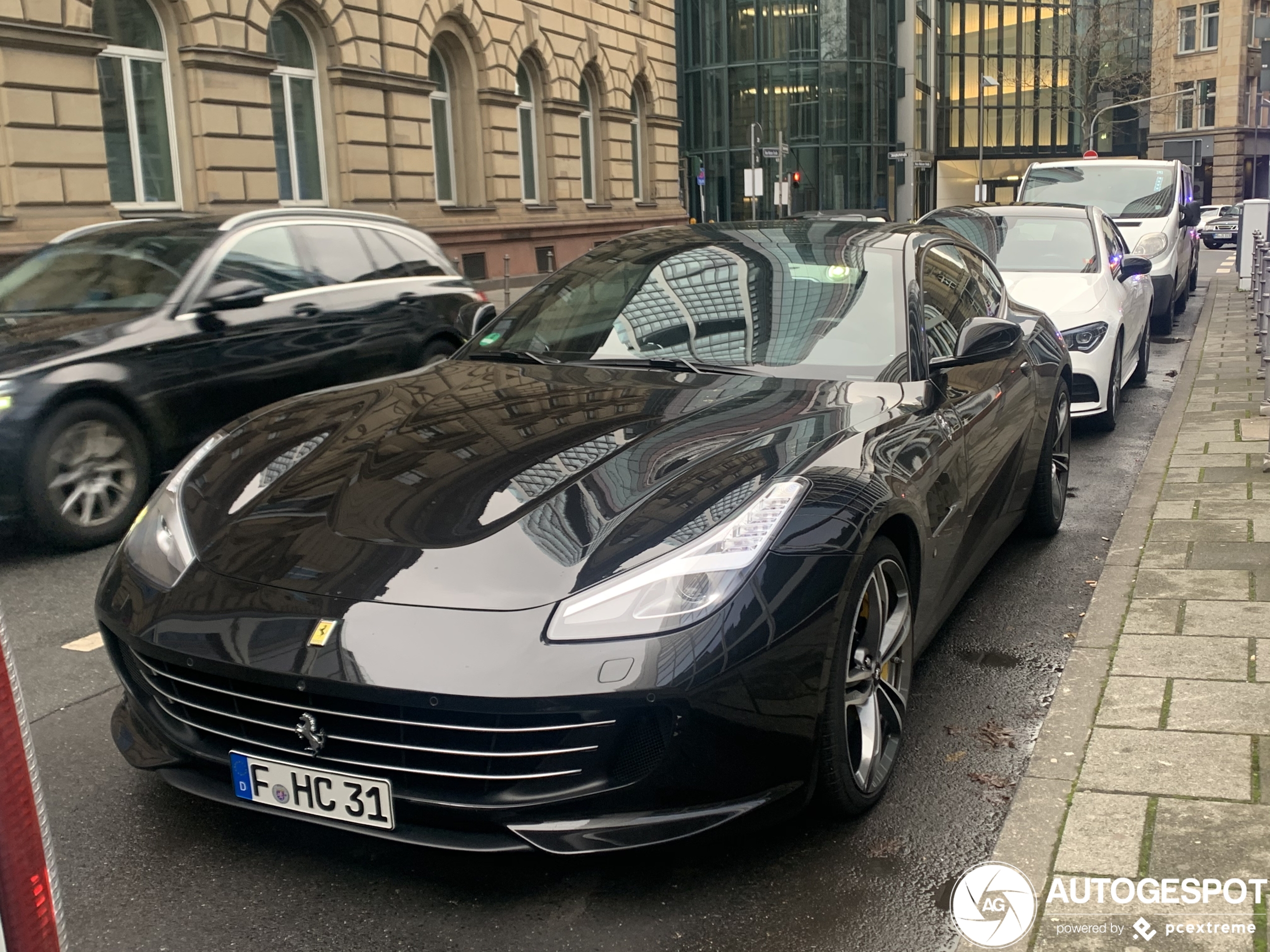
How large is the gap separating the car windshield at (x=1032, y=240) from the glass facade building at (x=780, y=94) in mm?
41998

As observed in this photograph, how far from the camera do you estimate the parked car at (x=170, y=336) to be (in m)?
5.88

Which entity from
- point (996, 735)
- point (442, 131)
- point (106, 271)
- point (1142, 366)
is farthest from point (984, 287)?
point (442, 131)

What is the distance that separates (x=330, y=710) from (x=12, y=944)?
126 cm

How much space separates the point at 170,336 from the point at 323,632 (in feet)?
14.5

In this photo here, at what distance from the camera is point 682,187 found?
177 ft

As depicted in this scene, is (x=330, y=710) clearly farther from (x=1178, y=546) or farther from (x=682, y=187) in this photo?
(x=682, y=187)

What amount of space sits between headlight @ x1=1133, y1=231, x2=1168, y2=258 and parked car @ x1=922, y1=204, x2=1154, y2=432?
11.5ft

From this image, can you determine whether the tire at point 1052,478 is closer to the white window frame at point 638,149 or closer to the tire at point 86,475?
the tire at point 86,475

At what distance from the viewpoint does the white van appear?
14.7 metres

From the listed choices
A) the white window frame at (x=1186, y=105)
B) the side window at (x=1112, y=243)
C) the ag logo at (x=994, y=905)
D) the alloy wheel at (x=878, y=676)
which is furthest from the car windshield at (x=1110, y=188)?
the white window frame at (x=1186, y=105)

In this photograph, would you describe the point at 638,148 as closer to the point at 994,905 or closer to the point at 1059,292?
the point at 1059,292

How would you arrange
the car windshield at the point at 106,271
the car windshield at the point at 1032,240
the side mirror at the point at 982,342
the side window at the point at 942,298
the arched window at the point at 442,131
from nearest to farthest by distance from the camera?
the side mirror at the point at 982,342 < the side window at the point at 942,298 < the car windshield at the point at 106,271 < the car windshield at the point at 1032,240 < the arched window at the point at 442,131

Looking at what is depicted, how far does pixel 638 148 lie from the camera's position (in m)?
31.0

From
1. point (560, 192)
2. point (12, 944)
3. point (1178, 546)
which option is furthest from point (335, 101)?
point (12, 944)
